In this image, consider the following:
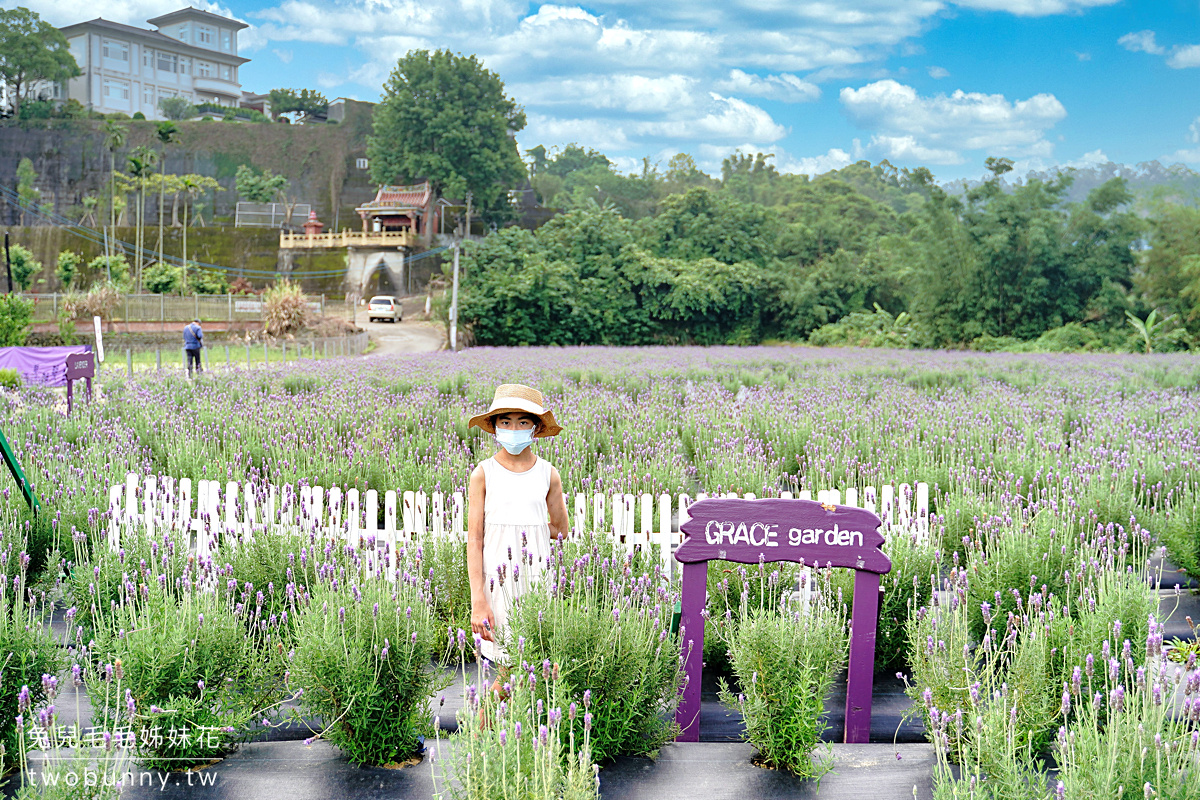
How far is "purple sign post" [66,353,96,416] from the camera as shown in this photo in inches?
340

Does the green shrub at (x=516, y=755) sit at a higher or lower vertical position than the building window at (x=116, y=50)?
lower

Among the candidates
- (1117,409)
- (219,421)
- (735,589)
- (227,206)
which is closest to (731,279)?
(1117,409)

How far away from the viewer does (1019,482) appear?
4.78 meters

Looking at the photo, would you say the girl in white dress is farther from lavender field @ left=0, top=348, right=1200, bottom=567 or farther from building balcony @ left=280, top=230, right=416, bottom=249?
building balcony @ left=280, top=230, right=416, bottom=249

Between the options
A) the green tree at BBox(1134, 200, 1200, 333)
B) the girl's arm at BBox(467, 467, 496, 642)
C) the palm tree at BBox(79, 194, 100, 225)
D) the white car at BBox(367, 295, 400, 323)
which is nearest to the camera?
the girl's arm at BBox(467, 467, 496, 642)

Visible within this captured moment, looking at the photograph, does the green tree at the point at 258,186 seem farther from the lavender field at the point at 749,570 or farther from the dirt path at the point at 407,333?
the lavender field at the point at 749,570

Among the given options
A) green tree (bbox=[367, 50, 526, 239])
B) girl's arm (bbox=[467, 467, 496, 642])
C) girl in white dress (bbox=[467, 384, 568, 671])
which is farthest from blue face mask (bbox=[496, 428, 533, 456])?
green tree (bbox=[367, 50, 526, 239])

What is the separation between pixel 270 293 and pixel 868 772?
3285 cm

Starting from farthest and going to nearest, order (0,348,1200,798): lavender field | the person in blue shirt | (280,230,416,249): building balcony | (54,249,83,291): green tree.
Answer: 1. (280,230,416,249): building balcony
2. (54,249,83,291): green tree
3. the person in blue shirt
4. (0,348,1200,798): lavender field

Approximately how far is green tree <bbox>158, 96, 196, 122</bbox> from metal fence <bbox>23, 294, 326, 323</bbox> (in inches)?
1760

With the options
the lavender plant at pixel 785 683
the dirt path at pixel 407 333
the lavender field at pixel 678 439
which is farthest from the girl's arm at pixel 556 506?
the dirt path at pixel 407 333

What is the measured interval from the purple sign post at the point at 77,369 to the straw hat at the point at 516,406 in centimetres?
699

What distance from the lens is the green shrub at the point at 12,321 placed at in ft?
68.2

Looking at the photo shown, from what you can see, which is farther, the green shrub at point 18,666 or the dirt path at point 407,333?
the dirt path at point 407,333
